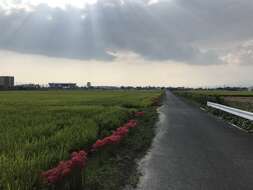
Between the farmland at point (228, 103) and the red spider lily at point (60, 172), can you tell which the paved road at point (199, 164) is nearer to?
the red spider lily at point (60, 172)

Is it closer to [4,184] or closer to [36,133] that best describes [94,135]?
[36,133]

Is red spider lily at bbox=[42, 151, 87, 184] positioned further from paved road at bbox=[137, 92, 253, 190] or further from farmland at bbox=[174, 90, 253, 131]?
farmland at bbox=[174, 90, 253, 131]

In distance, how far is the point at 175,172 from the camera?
675 cm

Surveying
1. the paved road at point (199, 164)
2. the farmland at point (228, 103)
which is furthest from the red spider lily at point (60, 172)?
the farmland at point (228, 103)

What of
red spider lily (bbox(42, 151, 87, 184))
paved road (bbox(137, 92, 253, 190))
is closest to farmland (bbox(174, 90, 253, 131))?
paved road (bbox(137, 92, 253, 190))

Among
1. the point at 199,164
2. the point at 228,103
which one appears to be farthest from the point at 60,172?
the point at 228,103

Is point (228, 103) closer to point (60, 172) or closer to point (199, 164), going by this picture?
point (199, 164)

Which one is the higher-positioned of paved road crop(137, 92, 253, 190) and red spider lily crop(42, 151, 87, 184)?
red spider lily crop(42, 151, 87, 184)

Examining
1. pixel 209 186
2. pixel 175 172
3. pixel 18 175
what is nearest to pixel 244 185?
pixel 209 186

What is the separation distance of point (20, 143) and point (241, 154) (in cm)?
614

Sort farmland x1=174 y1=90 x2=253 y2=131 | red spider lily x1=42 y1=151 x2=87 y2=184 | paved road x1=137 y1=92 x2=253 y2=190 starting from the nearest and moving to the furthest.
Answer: red spider lily x1=42 y1=151 x2=87 y2=184
paved road x1=137 y1=92 x2=253 y2=190
farmland x1=174 y1=90 x2=253 y2=131

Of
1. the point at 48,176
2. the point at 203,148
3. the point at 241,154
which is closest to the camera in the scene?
the point at 48,176

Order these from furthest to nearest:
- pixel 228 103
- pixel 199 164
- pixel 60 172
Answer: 1. pixel 228 103
2. pixel 199 164
3. pixel 60 172

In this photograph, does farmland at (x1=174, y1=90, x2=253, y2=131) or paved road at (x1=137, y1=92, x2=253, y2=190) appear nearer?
paved road at (x1=137, y1=92, x2=253, y2=190)
